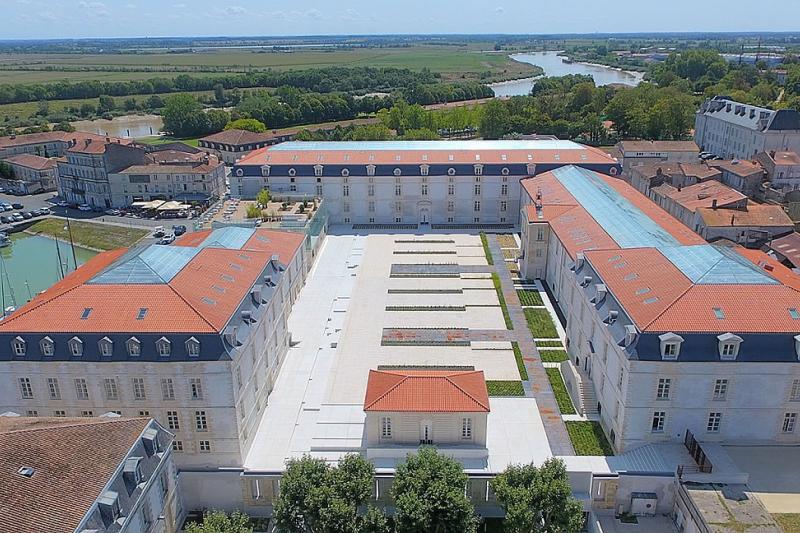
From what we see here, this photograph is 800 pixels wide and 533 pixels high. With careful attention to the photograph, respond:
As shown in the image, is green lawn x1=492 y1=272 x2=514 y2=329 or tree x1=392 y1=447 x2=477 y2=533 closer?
tree x1=392 y1=447 x2=477 y2=533

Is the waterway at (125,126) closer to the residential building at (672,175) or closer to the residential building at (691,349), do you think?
the residential building at (672,175)

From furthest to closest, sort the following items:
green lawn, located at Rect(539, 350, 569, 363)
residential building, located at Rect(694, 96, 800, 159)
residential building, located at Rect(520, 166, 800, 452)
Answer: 1. residential building, located at Rect(694, 96, 800, 159)
2. green lawn, located at Rect(539, 350, 569, 363)
3. residential building, located at Rect(520, 166, 800, 452)

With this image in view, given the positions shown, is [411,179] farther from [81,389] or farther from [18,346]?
[18,346]

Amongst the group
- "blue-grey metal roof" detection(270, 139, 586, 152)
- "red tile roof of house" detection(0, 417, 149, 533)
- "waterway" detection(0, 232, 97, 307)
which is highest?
"blue-grey metal roof" detection(270, 139, 586, 152)

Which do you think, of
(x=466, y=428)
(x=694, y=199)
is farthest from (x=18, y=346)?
(x=694, y=199)

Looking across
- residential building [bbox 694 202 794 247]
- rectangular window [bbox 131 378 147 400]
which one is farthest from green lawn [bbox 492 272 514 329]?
rectangular window [bbox 131 378 147 400]

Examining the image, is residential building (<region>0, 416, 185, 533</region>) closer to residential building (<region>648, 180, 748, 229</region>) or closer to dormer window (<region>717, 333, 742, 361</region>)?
dormer window (<region>717, 333, 742, 361</region>)
